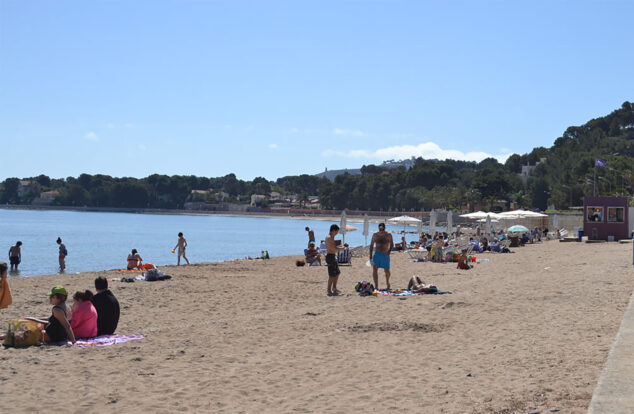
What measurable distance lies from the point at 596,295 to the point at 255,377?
279 inches

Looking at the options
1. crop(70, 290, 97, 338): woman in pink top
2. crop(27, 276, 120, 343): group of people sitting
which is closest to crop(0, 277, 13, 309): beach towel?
crop(27, 276, 120, 343): group of people sitting

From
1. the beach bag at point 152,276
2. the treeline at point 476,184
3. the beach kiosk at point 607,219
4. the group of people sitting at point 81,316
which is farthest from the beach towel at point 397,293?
the treeline at point 476,184

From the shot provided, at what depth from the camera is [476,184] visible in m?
117

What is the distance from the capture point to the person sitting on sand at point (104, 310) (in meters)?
8.19

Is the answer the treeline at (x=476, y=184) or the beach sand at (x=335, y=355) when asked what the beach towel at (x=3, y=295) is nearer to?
the beach sand at (x=335, y=355)

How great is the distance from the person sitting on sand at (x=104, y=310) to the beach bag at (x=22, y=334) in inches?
28.7

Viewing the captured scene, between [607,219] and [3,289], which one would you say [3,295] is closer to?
[3,289]

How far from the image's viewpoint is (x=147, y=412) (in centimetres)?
509

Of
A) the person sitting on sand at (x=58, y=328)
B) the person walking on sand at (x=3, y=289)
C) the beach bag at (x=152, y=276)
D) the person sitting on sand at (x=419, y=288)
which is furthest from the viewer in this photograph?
the beach bag at (x=152, y=276)

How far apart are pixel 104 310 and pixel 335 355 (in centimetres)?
304

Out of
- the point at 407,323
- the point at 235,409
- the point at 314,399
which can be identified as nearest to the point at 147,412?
the point at 235,409

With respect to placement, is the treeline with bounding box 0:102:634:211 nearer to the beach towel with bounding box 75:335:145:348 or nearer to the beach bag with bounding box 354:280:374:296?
the beach bag with bounding box 354:280:374:296

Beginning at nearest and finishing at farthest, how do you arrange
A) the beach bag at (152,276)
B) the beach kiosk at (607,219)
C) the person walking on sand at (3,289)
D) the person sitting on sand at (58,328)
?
the person sitting on sand at (58,328), the person walking on sand at (3,289), the beach bag at (152,276), the beach kiosk at (607,219)

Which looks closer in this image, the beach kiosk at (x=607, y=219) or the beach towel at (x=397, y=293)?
the beach towel at (x=397, y=293)
